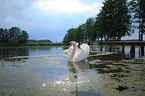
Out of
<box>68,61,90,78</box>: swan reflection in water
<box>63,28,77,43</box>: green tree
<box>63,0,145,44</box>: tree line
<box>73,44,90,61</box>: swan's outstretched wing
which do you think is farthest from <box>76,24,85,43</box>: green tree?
<box>68,61,90,78</box>: swan reflection in water

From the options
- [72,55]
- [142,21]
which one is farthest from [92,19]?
[72,55]

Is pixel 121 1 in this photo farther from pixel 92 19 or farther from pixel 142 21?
pixel 92 19

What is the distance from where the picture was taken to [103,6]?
26.1 m

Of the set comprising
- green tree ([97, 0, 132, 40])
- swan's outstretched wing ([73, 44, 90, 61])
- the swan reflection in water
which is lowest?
the swan reflection in water

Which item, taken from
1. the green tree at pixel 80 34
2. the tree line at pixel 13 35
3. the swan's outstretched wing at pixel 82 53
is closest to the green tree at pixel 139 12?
the swan's outstretched wing at pixel 82 53

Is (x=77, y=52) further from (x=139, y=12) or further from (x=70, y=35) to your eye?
(x=70, y=35)

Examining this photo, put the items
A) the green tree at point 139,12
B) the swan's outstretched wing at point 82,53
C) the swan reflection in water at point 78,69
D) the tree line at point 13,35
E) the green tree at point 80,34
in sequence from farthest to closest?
the tree line at point 13,35 → the green tree at point 80,34 → the green tree at point 139,12 → the swan's outstretched wing at point 82,53 → the swan reflection in water at point 78,69

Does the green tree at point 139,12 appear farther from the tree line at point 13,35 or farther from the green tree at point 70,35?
the tree line at point 13,35

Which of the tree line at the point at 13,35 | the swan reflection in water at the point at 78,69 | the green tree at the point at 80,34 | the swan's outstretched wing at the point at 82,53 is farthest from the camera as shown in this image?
the tree line at the point at 13,35

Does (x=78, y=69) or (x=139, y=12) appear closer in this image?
(x=78, y=69)

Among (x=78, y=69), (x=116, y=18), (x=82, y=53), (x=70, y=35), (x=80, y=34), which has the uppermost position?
(x=70, y=35)

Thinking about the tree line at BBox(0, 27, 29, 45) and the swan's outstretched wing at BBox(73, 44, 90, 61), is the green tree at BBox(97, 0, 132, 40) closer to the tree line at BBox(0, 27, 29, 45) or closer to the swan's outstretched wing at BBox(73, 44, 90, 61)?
the swan's outstretched wing at BBox(73, 44, 90, 61)

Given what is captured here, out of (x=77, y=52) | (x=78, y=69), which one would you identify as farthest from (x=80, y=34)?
(x=78, y=69)

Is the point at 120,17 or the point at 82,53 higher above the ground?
the point at 120,17
